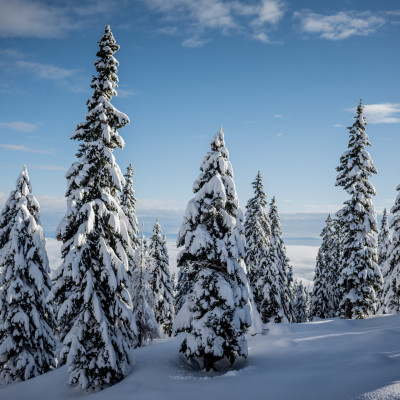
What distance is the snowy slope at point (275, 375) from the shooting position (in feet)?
36.0

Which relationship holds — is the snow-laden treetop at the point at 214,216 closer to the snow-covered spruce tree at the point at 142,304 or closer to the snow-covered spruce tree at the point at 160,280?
the snow-covered spruce tree at the point at 142,304

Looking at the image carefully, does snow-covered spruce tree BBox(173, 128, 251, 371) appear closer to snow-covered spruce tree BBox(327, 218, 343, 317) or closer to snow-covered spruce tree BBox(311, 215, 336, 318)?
snow-covered spruce tree BBox(327, 218, 343, 317)

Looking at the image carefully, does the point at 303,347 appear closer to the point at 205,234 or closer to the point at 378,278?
the point at 205,234

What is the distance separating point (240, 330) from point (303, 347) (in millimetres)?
5127

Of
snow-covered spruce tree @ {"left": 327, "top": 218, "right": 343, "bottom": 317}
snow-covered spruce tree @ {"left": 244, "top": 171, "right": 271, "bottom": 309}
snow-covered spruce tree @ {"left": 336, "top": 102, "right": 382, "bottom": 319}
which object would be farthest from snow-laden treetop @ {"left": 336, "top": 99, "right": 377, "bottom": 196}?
snow-covered spruce tree @ {"left": 327, "top": 218, "right": 343, "bottom": 317}

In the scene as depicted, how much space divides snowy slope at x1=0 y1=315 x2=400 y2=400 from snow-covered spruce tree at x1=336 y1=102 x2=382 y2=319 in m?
6.83

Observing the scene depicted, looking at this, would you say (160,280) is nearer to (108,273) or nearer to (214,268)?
(214,268)

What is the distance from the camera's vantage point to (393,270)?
2819cm

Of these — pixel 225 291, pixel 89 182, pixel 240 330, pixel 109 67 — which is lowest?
pixel 240 330

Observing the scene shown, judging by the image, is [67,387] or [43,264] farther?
[43,264]

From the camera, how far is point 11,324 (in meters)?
20.1

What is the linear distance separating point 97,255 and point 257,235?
22320mm

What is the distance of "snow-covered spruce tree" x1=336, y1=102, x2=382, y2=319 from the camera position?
25.7 meters

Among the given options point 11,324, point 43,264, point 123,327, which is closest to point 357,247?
point 123,327
